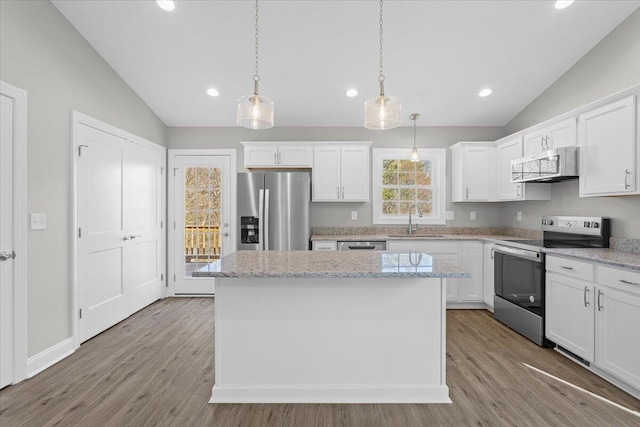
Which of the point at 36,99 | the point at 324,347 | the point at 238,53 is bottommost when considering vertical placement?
the point at 324,347

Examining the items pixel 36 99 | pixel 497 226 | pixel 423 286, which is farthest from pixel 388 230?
pixel 36 99

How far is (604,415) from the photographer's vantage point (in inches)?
80.0

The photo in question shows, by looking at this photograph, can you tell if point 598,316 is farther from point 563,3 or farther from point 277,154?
point 277,154

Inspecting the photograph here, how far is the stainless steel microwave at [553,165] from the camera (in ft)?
10.1

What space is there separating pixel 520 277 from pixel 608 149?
4.52 ft

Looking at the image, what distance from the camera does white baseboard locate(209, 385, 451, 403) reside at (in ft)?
7.06

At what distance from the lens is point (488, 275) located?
13.2 ft

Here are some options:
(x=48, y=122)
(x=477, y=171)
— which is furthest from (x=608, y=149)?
(x=48, y=122)

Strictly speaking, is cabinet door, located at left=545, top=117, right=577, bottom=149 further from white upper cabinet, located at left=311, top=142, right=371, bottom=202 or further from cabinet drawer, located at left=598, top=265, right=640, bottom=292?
white upper cabinet, located at left=311, top=142, right=371, bottom=202

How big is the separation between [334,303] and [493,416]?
1187 millimetres

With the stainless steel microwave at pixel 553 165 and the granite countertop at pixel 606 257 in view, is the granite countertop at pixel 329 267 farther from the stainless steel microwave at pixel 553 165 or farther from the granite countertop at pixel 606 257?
the stainless steel microwave at pixel 553 165

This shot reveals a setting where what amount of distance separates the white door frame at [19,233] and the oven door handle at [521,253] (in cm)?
430

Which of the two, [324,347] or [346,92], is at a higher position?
[346,92]

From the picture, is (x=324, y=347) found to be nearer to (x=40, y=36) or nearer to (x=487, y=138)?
(x=40, y=36)
